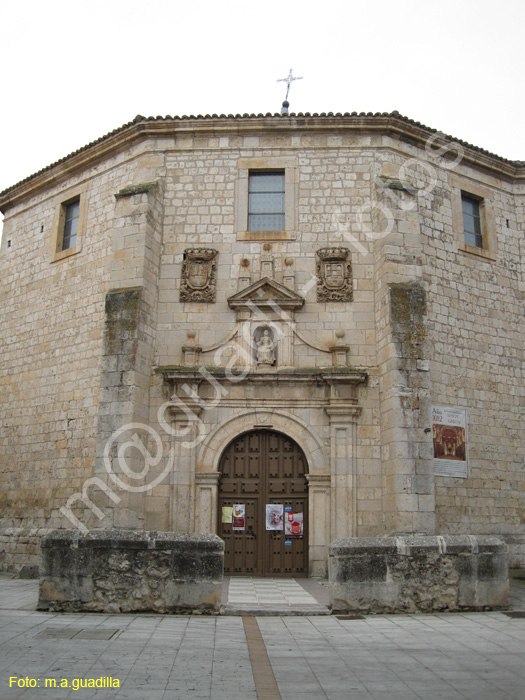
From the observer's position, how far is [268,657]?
18.9 ft

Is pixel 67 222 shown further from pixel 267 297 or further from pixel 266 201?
pixel 267 297

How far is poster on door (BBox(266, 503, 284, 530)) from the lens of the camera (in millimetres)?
11844

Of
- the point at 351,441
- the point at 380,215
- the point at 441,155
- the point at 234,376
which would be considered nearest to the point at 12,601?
the point at 234,376

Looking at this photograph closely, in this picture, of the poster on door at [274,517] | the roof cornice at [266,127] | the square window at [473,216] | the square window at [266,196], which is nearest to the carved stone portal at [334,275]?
the square window at [266,196]

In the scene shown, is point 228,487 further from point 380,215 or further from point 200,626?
point 380,215

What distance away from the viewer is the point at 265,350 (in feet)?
40.4

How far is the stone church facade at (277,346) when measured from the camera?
1154cm

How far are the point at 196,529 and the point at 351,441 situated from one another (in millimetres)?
3142

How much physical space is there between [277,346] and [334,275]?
70.1 inches

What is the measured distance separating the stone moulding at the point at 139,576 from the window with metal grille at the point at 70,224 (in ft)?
29.1

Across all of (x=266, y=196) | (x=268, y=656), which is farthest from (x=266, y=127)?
(x=268, y=656)

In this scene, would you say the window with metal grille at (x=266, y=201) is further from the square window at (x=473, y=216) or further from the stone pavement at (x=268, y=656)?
the stone pavement at (x=268, y=656)

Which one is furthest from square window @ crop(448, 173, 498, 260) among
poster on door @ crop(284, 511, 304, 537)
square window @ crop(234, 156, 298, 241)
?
poster on door @ crop(284, 511, 304, 537)

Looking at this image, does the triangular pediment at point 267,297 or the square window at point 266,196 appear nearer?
the triangular pediment at point 267,297
